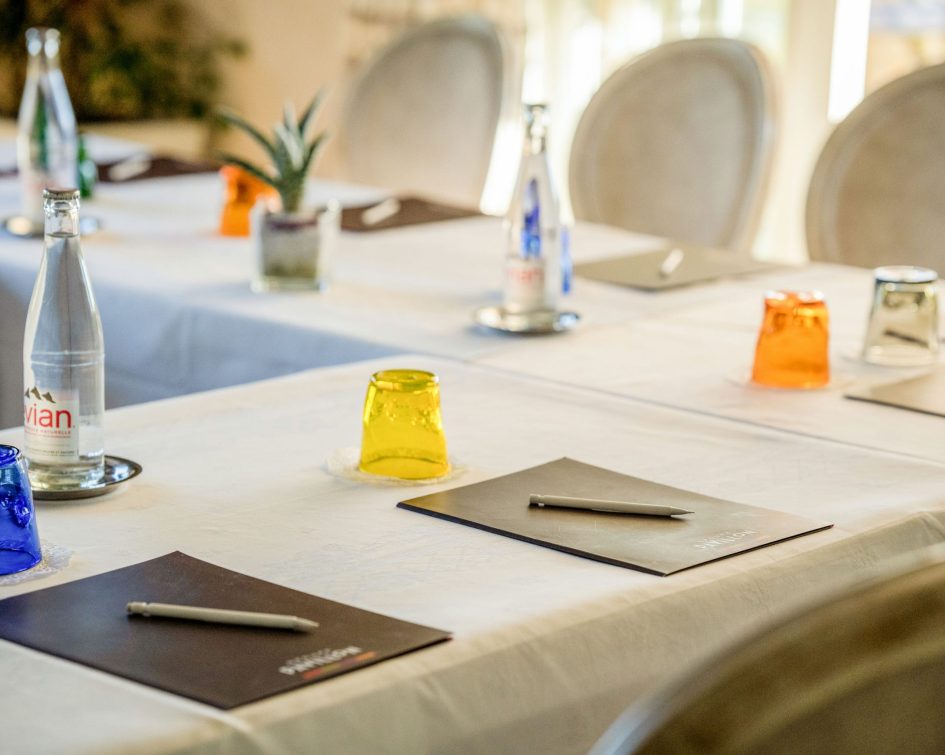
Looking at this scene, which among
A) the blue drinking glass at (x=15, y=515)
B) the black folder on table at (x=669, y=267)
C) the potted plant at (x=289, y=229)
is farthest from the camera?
the black folder on table at (x=669, y=267)

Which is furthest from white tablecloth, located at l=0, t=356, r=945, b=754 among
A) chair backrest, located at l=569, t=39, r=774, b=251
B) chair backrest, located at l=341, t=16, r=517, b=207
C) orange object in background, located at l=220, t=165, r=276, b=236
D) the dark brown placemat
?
chair backrest, located at l=341, t=16, r=517, b=207

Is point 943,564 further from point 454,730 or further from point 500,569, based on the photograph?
point 500,569

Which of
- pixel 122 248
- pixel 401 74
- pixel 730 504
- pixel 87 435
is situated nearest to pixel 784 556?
pixel 730 504

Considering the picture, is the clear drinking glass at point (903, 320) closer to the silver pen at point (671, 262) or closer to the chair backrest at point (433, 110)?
the silver pen at point (671, 262)

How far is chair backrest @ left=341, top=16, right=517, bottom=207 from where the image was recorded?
317 cm

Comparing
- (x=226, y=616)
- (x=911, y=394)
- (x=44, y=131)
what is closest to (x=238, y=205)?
(x=44, y=131)

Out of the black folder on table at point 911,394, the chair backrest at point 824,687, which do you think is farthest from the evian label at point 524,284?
the chair backrest at point 824,687

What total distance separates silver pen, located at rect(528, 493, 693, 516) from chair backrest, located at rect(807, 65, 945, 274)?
1516 millimetres

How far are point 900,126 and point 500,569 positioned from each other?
171 centimetres

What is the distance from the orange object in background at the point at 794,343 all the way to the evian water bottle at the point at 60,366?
27.0 inches

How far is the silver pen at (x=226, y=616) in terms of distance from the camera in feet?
2.85

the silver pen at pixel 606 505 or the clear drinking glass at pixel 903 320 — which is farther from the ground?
the clear drinking glass at pixel 903 320

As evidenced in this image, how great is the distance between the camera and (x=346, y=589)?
3.11ft

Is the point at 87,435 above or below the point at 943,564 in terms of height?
below
